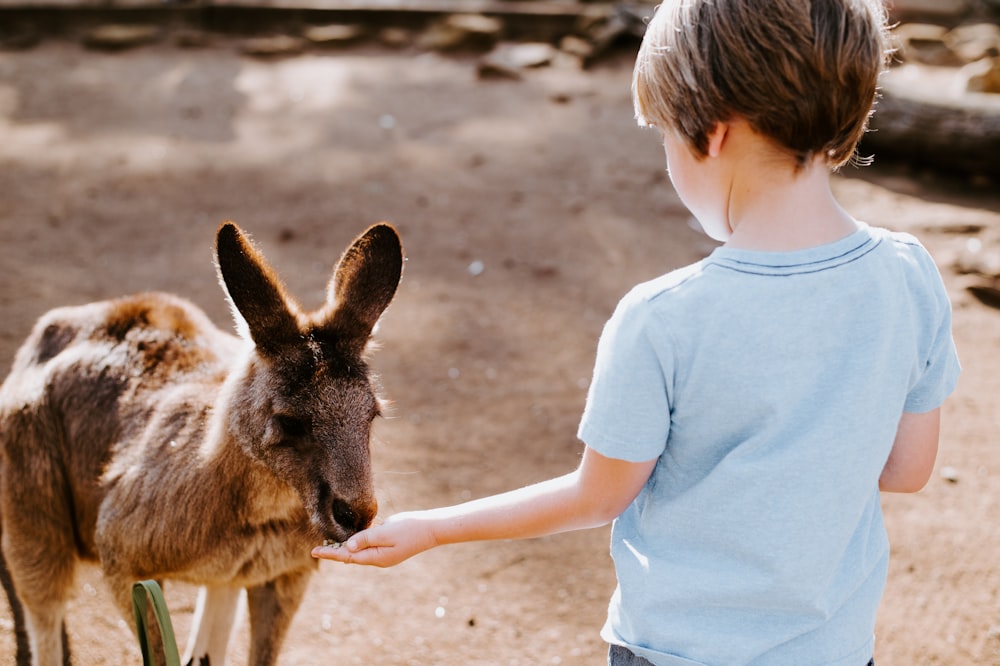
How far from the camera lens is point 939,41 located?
7.68 m

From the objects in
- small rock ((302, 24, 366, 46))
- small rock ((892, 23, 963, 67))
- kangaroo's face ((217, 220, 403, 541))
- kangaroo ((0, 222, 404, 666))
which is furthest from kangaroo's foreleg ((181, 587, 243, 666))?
small rock ((892, 23, 963, 67))

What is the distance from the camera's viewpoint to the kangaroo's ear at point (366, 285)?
1815 mm

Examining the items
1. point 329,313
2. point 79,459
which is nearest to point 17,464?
point 79,459

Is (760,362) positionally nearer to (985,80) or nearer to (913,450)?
(913,450)

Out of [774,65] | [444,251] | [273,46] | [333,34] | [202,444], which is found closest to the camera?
[774,65]

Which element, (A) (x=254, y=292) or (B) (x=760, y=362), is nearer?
(B) (x=760, y=362)

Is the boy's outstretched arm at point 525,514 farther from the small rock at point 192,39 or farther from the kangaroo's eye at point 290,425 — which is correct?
the small rock at point 192,39

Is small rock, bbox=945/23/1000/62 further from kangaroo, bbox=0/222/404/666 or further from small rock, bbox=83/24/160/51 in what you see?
kangaroo, bbox=0/222/404/666

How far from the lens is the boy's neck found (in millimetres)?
1087

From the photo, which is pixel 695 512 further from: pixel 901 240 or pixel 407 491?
pixel 407 491

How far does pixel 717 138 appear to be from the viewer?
107 centimetres

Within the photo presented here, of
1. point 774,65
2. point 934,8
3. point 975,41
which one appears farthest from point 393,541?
point 934,8

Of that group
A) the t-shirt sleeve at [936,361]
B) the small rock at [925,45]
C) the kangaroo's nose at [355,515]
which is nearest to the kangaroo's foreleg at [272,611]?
the kangaroo's nose at [355,515]

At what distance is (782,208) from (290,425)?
99 centimetres
